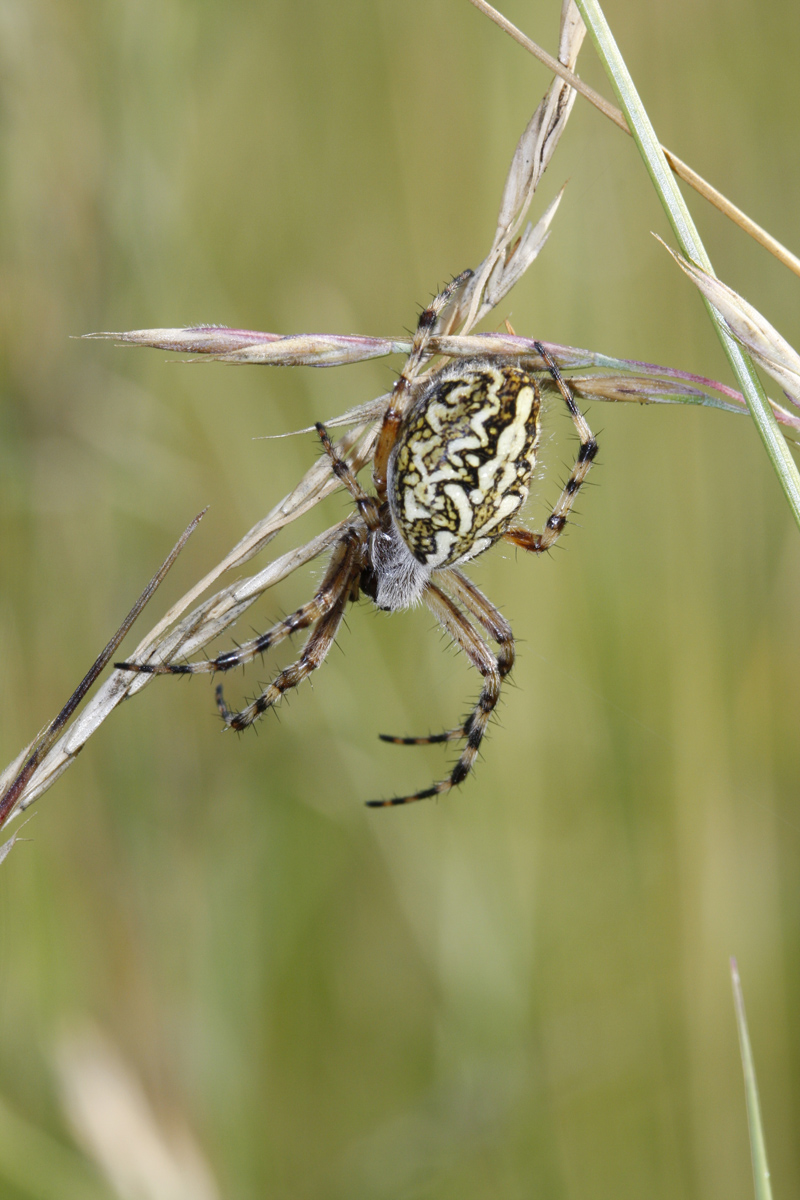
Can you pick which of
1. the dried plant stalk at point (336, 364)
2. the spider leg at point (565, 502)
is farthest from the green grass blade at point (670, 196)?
the spider leg at point (565, 502)

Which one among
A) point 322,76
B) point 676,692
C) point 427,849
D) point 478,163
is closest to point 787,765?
point 676,692

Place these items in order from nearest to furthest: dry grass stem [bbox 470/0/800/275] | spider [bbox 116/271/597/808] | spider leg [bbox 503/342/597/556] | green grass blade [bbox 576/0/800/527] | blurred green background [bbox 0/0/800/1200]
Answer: green grass blade [bbox 576/0/800/527]
dry grass stem [bbox 470/0/800/275]
spider [bbox 116/271/597/808]
spider leg [bbox 503/342/597/556]
blurred green background [bbox 0/0/800/1200]

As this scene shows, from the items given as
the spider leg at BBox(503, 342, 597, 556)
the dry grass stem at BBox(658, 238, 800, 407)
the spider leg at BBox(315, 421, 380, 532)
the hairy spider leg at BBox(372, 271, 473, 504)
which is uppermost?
the hairy spider leg at BBox(372, 271, 473, 504)

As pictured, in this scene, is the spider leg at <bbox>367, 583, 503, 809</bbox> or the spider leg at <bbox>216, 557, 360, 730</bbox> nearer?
the spider leg at <bbox>216, 557, 360, 730</bbox>

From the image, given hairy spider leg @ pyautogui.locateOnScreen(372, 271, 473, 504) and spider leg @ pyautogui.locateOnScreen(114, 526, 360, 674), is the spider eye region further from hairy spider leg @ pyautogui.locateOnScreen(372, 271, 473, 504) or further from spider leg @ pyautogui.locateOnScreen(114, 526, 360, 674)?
spider leg @ pyautogui.locateOnScreen(114, 526, 360, 674)

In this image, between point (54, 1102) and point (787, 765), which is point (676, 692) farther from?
point (54, 1102)

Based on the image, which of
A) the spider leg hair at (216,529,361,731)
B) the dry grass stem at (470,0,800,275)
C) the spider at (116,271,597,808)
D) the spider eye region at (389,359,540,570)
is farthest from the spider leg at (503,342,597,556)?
the dry grass stem at (470,0,800,275)

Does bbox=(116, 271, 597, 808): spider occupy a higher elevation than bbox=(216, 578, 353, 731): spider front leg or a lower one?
higher
